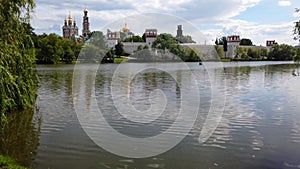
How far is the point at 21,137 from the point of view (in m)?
9.79

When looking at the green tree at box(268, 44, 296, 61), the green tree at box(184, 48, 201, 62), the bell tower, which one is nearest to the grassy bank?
the green tree at box(184, 48, 201, 62)

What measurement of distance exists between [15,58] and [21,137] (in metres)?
3.18

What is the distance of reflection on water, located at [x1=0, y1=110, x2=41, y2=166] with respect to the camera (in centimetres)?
815

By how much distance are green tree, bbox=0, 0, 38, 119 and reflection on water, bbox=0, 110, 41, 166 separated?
1.82 feet

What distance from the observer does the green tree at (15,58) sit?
9.33m

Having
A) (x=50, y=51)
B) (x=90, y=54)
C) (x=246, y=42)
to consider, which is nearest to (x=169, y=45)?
(x=90, y=54)

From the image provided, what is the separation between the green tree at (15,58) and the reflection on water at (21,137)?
0.55 metres

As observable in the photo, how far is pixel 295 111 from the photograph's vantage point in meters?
14.2

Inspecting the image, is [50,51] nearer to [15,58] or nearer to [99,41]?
[99,41]

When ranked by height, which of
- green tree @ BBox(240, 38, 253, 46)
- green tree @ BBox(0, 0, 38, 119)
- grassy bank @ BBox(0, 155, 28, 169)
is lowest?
grassy bank @ BBox(0, 155, 28, 169)

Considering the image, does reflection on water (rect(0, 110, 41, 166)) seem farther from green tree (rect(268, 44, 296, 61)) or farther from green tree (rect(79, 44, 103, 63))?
green tree (rect(268, 44, 296, 61))

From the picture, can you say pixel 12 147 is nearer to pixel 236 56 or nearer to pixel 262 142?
pixel 262 142

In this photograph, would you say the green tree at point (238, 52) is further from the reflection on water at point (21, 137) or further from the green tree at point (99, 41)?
the reflection on water at point (21, 137)

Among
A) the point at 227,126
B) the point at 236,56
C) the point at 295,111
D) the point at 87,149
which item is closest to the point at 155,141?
the point at 87,149
